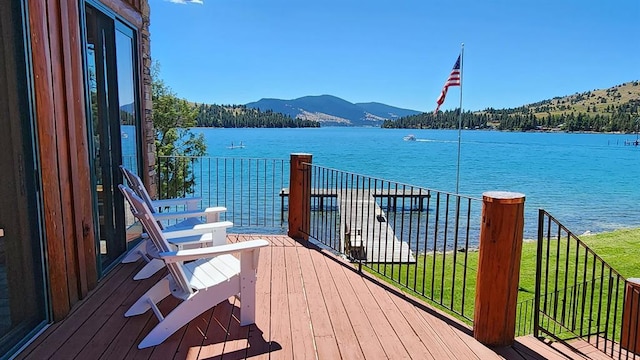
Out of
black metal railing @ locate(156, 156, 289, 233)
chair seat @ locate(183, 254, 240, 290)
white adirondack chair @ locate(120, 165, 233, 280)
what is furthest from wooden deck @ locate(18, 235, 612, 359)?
black metal railing @ locate(156, 156, 289, 233)

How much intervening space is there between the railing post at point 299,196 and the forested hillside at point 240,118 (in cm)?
2637

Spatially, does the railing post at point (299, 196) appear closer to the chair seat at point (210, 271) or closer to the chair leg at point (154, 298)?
the chair seat at point (210, 271)

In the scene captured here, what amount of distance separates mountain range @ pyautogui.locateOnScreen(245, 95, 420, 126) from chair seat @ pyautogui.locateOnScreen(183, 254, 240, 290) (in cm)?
10275

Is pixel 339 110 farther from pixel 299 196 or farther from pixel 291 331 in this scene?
pixel 291 331

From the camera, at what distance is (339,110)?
128 metres

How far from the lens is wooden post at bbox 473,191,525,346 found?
2.45 metres

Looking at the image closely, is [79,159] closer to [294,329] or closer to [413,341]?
[294,329]

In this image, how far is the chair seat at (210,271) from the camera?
2.50 meters

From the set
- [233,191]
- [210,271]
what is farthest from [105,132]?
[233,191]

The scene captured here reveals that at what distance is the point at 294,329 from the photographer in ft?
8.63

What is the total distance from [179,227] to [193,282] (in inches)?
35.3

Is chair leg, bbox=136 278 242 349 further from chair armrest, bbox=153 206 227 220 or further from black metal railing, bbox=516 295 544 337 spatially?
black metal railing, bbox=516 295 544 337

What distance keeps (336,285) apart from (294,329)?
0.86 m

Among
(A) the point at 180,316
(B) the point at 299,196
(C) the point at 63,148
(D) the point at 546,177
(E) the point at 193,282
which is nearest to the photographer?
(A) the point at 180,316
